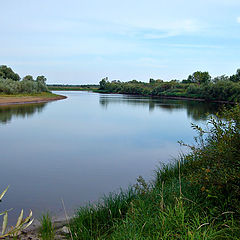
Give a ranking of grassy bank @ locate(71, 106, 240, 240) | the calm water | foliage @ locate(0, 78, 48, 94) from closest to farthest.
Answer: grassy bank @ locate(71, 106, 240, 240) < the calm water < foliage @ locate(0, 78, 48, 94)

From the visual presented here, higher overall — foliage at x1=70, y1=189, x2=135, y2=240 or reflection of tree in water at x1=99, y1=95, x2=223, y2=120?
foliage at x1=70, y1=189, x2=135, y2=240

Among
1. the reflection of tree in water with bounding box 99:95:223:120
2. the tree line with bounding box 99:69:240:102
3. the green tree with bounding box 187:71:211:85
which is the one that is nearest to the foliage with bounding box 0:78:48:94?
the reflection of tree in water with bounding box 99:95:223:120

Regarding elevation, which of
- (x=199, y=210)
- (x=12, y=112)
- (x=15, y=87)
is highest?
(x=15, y=87)

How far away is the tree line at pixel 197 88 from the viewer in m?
54.8

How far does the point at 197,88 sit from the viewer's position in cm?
7019

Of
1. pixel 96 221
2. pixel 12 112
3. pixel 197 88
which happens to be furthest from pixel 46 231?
pixel 197 88

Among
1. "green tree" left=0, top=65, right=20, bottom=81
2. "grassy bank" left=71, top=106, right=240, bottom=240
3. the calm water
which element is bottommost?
the calm water

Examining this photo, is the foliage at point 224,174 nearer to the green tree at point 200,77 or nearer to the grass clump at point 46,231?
the grass clump at point 46,231

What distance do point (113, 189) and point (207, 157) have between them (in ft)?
12.8

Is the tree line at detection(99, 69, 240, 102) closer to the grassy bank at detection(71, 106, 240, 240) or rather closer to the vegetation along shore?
the grassy bank at detection(71, 106, 240, 240)

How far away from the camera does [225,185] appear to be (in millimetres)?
3703

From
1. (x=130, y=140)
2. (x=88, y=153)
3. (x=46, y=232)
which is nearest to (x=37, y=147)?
(x=88, y=153)

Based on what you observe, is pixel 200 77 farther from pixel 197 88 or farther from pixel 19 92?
pixel 19 92

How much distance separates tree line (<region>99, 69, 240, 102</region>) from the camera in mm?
54844
